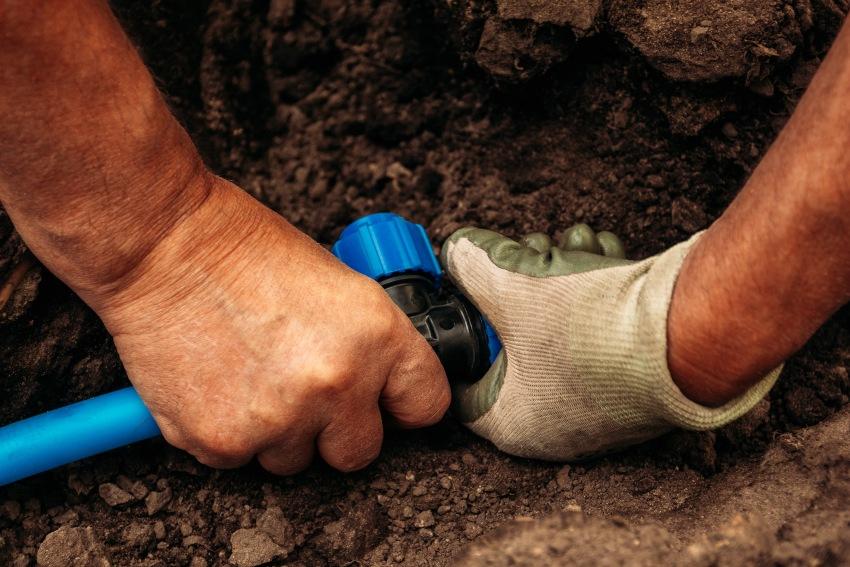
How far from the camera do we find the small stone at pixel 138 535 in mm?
1300

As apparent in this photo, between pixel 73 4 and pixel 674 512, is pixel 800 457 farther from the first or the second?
pixel 73 4

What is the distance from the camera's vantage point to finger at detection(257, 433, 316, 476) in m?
1.24

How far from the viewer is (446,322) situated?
53.9 inches

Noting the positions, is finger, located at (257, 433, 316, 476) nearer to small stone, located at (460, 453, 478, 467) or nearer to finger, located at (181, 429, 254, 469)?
finger, located at (181, 429, 254, 469)

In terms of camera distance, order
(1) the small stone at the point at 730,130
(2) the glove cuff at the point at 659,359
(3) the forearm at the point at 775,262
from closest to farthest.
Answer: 1. (3) the forearm at the point at 775,262
2. (2) the glove cuff at the point at 659,359
3. (1) the small stone at the point at 730,130

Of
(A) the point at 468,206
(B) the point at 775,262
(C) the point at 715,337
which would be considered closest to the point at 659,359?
(C) the point at 715,337

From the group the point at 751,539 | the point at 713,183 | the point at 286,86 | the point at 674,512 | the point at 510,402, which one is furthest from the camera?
the point at 286,86

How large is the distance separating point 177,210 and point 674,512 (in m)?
0.89

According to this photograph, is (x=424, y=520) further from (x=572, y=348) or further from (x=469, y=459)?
(x=572, y=348)

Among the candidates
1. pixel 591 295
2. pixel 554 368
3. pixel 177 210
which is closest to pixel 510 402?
pixel 554 368

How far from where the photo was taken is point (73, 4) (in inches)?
40.4

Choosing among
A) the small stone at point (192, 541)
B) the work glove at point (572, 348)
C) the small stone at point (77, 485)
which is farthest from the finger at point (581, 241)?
the small stone at point (77, 485)

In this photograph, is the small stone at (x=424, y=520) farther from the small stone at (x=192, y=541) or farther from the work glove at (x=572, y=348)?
the small stone at (x=192, y=541)

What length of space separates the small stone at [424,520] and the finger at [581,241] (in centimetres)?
53
